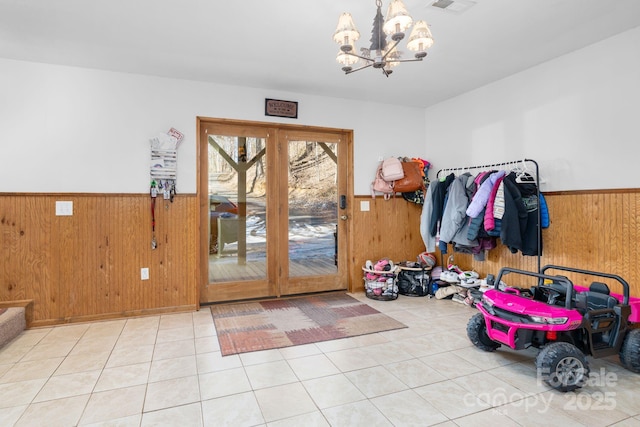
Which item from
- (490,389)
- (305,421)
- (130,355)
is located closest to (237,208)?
(130,355)

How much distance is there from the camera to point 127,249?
3682 millimetres

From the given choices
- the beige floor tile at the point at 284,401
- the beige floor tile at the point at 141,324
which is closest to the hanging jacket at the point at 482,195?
the beige floor tile at the point at 284,401

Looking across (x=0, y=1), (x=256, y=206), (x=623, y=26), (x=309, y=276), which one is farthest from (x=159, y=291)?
(x=623, y=26)

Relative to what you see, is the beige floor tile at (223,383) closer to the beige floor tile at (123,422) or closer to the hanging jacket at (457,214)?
the beige floor tile at (123,422)

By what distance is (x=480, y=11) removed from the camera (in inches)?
102

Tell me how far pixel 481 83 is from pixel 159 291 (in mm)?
4385

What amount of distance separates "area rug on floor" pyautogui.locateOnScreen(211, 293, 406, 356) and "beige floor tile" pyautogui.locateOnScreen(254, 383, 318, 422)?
0.68 metres

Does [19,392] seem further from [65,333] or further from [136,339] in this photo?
[65,333]

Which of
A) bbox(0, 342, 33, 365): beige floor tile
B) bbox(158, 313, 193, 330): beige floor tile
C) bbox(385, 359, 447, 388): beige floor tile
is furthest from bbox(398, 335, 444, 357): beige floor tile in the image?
bbox(0, 342, 33, 365): beige floor tile

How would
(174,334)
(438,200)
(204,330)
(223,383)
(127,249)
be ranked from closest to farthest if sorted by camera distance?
1. (223,383)
2. (174,334)
3. (204,330)
4. (127,249)
5. (438,200)

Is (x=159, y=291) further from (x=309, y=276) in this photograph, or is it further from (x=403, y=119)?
(x=403, y=119)

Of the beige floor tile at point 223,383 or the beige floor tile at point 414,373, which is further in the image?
the beige floor tile at point 414,373

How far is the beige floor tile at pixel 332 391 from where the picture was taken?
2.11m

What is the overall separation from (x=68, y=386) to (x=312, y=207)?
3.06 m
